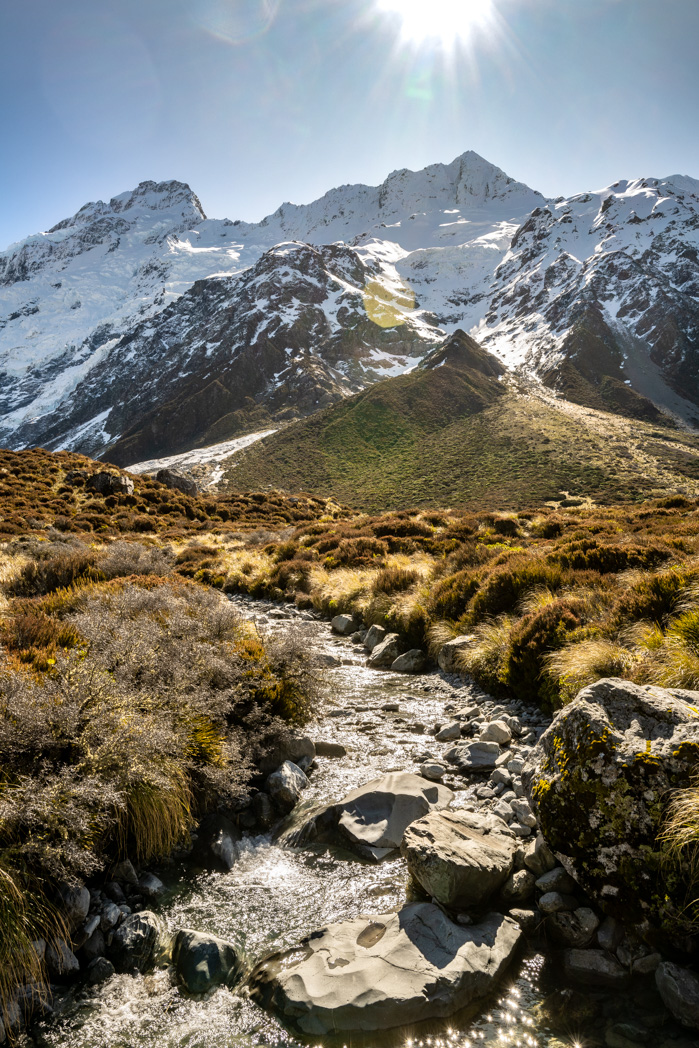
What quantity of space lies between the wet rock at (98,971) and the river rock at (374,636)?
29.7ft

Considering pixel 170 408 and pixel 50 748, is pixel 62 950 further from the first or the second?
pixel 170 408

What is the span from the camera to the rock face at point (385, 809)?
5348mm

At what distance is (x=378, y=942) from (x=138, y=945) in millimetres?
1930

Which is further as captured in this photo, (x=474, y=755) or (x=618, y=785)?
(x=474, y=755)

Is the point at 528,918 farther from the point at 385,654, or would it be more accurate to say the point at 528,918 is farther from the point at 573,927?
the point at 385,654

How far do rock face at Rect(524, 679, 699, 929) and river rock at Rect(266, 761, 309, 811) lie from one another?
283 centimetres

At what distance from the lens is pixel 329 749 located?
7.39 m

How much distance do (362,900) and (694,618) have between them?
529cm

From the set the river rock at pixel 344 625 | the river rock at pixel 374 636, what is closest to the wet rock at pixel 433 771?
the river rock at pixel 374 636

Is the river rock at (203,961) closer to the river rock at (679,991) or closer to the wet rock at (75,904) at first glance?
the wet rock at (75,904)

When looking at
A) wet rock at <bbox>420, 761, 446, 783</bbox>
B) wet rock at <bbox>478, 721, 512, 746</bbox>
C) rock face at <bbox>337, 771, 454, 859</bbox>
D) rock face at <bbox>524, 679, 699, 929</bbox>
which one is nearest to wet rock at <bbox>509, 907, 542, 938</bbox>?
rock face at <bbox>524, 679, 699, 929</bbox>

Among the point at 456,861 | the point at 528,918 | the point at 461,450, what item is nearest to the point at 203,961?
the point at 456,861

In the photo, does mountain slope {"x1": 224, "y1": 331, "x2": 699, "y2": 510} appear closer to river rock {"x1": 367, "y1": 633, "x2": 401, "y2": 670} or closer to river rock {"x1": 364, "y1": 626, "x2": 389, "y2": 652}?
river rock {"x1": 364, "y1": 626, "x2": 389, "y2": 652}

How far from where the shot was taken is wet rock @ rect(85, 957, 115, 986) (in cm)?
382
